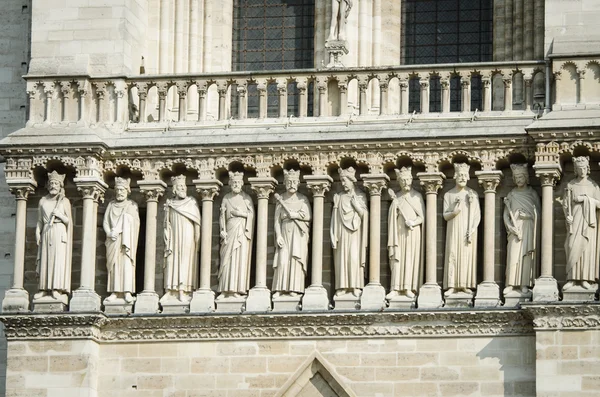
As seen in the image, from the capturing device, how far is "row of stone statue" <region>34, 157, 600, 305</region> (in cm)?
2805

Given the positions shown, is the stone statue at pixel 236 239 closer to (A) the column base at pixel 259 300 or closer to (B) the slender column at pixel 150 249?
(A) the column base at pixel 259 300

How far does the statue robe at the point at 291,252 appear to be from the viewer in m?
28.6

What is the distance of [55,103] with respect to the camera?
29688 mm

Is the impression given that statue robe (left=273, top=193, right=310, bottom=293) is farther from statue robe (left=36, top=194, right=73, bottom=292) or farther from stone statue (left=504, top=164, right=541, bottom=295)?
statue robe (left=36, top=194, right=73, bottom=292)

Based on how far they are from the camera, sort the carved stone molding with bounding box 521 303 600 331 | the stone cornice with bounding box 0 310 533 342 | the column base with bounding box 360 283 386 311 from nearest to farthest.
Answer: the carved stone molding with bounding box 521 303 600 331 < the stone cornice with bounding box 0 310 533 342 < the column base with bounding box 360 283 386 311

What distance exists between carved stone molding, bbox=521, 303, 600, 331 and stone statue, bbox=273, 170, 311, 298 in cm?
284

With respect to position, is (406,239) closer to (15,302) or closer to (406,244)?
(406,244)

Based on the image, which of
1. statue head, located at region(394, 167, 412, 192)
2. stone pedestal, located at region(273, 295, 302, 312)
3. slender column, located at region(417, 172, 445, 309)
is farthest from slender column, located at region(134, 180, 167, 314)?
slender column, located at region(417, 172, 445, 309)

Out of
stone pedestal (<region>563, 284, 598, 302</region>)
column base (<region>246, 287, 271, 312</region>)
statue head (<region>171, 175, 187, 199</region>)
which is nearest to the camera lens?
stone pedestal (<region>563, 284, 598, 302</region>)

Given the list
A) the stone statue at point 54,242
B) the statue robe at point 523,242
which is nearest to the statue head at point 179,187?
the stone statue at point 54,242

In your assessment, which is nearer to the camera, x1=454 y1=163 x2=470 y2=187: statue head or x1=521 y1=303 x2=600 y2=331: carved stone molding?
x1=521 y1=303 x2=600 y2=331: carved stone molding

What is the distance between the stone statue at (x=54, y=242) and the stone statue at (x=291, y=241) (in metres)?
2.51

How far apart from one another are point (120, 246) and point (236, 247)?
1.42 m

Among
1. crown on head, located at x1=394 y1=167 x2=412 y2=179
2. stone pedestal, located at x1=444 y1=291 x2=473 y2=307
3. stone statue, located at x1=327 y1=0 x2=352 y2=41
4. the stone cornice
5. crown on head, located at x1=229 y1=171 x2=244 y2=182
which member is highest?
stone statue, located at x1=327 y1=0 x2=352 y2=41
